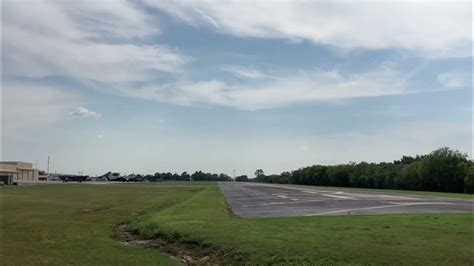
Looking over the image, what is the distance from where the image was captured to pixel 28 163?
160125 mm

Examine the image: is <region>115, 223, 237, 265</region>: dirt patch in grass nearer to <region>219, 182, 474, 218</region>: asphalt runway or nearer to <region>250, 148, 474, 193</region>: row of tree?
<region>219, 182, 474, 218</region>: asphalt runway

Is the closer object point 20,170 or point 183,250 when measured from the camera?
point 183,250

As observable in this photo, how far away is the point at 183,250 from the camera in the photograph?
15.9m

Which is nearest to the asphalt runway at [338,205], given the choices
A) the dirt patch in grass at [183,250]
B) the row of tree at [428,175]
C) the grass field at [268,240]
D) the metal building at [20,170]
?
the grass field at [268,240]

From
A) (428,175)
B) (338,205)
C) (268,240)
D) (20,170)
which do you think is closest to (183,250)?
(268,240)

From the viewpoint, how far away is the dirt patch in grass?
14047mm

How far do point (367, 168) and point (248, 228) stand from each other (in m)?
134

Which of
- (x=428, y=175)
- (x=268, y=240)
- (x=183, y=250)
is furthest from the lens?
(x=428, y=175)

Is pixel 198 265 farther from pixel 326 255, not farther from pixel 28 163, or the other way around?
pixel 28 163

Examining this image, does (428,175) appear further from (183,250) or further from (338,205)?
(183,250)

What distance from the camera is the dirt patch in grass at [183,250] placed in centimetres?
1405

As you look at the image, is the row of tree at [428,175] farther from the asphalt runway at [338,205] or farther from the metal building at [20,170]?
the metal building at [20,170]

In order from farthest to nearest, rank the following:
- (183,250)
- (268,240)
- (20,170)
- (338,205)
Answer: (20,170), (338,205), (183,250), (268,240)

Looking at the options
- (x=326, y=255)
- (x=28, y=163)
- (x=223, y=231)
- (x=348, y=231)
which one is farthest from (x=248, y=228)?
(x=28, y=163)
